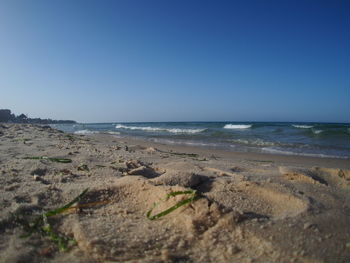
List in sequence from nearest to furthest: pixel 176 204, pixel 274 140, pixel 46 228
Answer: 1. pixel 46 228
2. pixel 176 204
3. pixel 274 140

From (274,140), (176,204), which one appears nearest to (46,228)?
(176,204)

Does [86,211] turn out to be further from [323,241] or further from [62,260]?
[323,241]

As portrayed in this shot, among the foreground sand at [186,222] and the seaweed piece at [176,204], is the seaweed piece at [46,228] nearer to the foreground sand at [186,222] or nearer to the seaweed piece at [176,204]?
the foreground sand at [186,222]

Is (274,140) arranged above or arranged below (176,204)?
below

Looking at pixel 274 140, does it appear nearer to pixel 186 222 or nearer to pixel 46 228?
pixel 186 222

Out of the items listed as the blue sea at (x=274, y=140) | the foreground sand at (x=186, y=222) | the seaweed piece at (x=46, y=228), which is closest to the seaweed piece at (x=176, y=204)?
the foreground sand at (x=186, y=222)

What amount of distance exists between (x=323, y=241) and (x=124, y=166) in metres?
2.52

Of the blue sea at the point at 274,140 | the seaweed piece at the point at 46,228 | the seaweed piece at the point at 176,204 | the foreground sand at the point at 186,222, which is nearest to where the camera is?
the foreground sand at the point at 186,222

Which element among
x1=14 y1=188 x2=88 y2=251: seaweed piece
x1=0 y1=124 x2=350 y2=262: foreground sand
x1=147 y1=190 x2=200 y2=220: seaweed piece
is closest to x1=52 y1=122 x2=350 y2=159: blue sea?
x1=0 y1=124 x2=350 y2=262: foreground sand

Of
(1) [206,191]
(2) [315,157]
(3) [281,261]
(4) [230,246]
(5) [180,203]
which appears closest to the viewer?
(3) [281,261]

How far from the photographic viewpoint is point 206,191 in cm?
206

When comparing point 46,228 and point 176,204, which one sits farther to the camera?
point 176,204

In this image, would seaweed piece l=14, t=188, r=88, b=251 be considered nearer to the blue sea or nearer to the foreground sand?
the foreground sand

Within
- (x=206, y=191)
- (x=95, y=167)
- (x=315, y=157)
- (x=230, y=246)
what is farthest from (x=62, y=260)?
(x=315, y=157)
